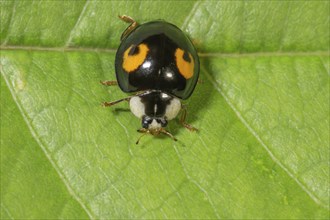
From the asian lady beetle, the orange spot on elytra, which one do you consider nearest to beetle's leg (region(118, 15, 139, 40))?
the asian lady beetle

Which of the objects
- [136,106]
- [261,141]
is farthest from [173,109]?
[261,141]

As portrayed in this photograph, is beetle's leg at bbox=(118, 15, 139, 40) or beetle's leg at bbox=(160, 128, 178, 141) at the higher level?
beetle's leg at bbox=(118, 15, 139, 40)

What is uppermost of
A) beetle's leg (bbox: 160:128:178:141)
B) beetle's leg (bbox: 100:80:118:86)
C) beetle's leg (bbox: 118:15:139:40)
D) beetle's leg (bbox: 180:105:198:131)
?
beetle's leg (bbox: 118:15:139:40)

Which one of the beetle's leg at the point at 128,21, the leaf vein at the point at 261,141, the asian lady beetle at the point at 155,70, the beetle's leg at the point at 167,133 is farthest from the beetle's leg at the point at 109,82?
the leaf vein at the point at 261,141

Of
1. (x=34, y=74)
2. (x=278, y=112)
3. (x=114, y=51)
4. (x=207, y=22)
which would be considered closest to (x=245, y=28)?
(x=207, y=22)

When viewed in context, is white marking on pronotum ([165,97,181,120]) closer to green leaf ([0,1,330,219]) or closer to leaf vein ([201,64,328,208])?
green leaf ([0,1,330,219])

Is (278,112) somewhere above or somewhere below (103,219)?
above

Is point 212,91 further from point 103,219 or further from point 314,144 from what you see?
point 103,219
